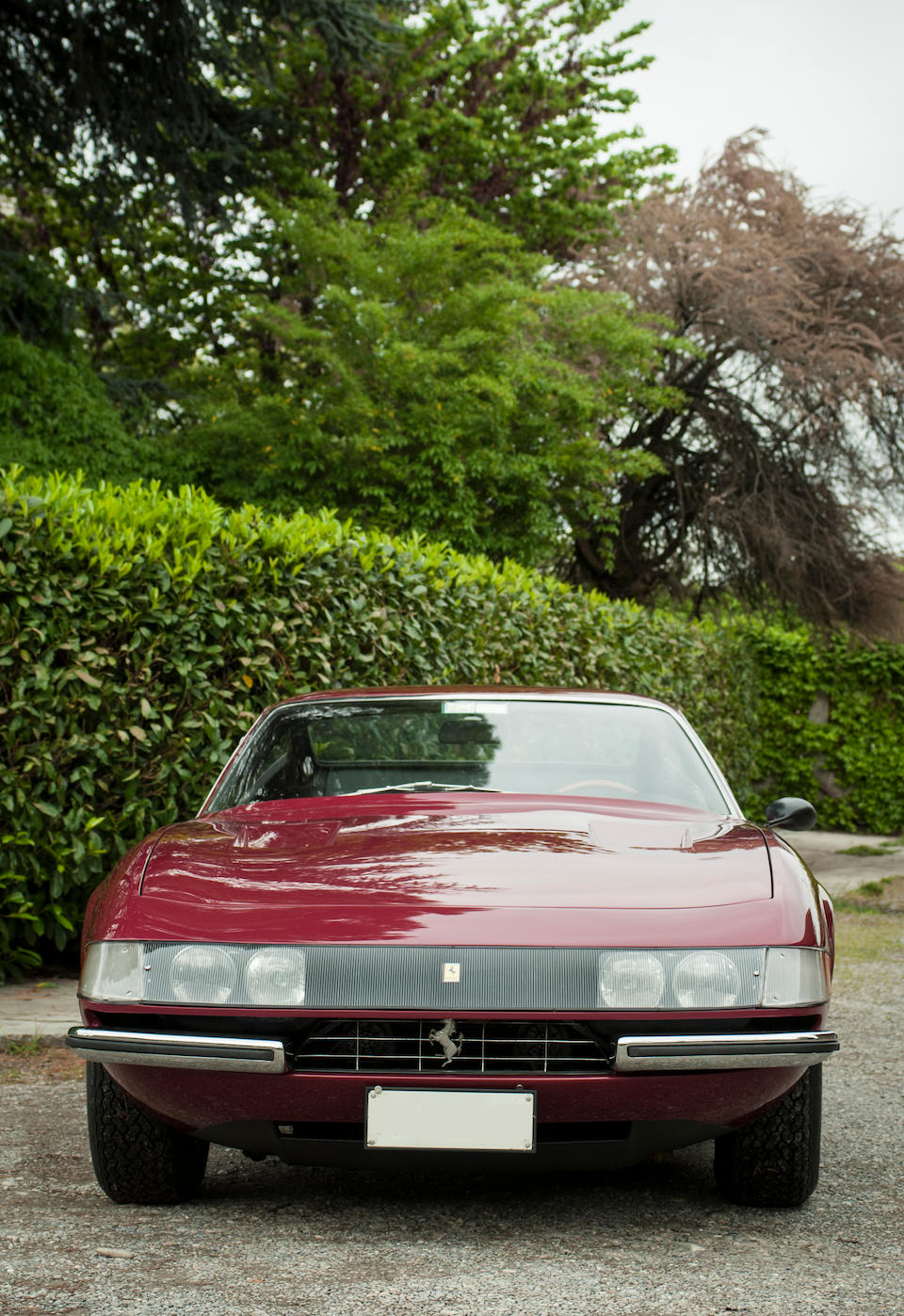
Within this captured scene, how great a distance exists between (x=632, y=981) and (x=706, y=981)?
17cm

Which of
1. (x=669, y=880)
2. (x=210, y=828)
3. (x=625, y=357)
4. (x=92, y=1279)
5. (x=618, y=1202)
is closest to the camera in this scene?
(x=92, y=1279)

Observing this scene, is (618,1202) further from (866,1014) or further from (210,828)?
(866,1014)

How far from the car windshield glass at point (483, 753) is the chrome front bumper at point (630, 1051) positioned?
1.29m

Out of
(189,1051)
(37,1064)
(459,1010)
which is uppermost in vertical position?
(459,1010)

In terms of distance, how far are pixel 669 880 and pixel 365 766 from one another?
1.65 m

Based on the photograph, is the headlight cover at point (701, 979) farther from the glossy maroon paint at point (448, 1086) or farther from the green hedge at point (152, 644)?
the green hedge at point (152, 644)

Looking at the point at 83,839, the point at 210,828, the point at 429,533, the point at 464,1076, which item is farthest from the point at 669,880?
the point at 429,533

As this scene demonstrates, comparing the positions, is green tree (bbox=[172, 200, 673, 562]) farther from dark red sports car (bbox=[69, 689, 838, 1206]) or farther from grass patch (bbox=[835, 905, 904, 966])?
dark red sports car (bbox=[69, 689, 838, 1206])

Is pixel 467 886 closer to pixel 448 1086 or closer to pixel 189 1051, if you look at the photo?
pixel 448 1086

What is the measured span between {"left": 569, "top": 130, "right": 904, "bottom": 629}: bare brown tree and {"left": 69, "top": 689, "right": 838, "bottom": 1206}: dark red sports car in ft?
51.1

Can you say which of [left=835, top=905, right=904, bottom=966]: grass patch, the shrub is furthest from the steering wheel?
[left=835, top=905, right=904, bottom=966]: grass patch

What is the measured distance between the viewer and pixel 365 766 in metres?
4.45

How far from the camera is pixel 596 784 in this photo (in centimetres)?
422

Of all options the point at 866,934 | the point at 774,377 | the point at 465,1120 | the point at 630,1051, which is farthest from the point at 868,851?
the point at 465,1120
